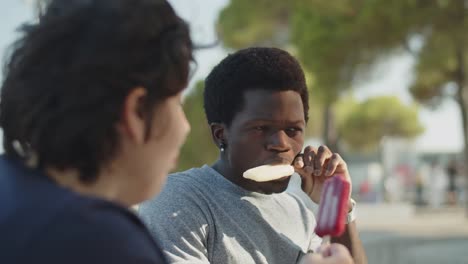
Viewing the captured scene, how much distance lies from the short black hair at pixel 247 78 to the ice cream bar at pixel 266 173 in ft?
0.69

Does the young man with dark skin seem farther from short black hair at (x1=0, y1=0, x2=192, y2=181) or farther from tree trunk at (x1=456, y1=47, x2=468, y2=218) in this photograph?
tree trunk at (x1=456, y1=47, x2=468, y2=218)

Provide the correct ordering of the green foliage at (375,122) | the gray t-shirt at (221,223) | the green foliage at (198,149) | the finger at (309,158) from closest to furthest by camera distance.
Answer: the gray t-shirt at (221,223)
the finger at (309,158)
the green foliage at (198,149)
the green foliage at (375,122)

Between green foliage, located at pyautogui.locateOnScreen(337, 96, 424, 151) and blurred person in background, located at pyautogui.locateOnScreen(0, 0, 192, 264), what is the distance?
44.5 meters

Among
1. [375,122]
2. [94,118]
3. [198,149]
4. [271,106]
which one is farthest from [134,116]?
[375,122]

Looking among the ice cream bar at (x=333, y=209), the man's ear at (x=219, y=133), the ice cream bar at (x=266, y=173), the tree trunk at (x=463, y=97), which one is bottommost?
the tree trunk at (x=463, y=97)

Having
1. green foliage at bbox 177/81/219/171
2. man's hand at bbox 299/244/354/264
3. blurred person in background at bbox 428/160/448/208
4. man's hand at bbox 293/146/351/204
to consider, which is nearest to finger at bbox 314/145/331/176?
man's hand at bbox 293/146/351/204

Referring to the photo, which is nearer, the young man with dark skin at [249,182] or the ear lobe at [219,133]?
the young man with dark skin at [249,182]

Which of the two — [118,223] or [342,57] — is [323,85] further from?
[118,223]

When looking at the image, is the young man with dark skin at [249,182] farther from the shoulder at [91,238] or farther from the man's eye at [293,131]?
the shoulder at [91,238]

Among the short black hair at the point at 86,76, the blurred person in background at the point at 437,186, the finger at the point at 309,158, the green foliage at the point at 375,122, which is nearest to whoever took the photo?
the short black hair at the point at 86,76

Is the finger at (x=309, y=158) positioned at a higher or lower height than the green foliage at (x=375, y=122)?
higher

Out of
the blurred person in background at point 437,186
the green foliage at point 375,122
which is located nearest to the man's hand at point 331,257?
the blurred person in background at point 437,186

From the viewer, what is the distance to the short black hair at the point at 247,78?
6.81ft

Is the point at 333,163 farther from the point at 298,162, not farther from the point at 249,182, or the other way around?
the point at 249,182
